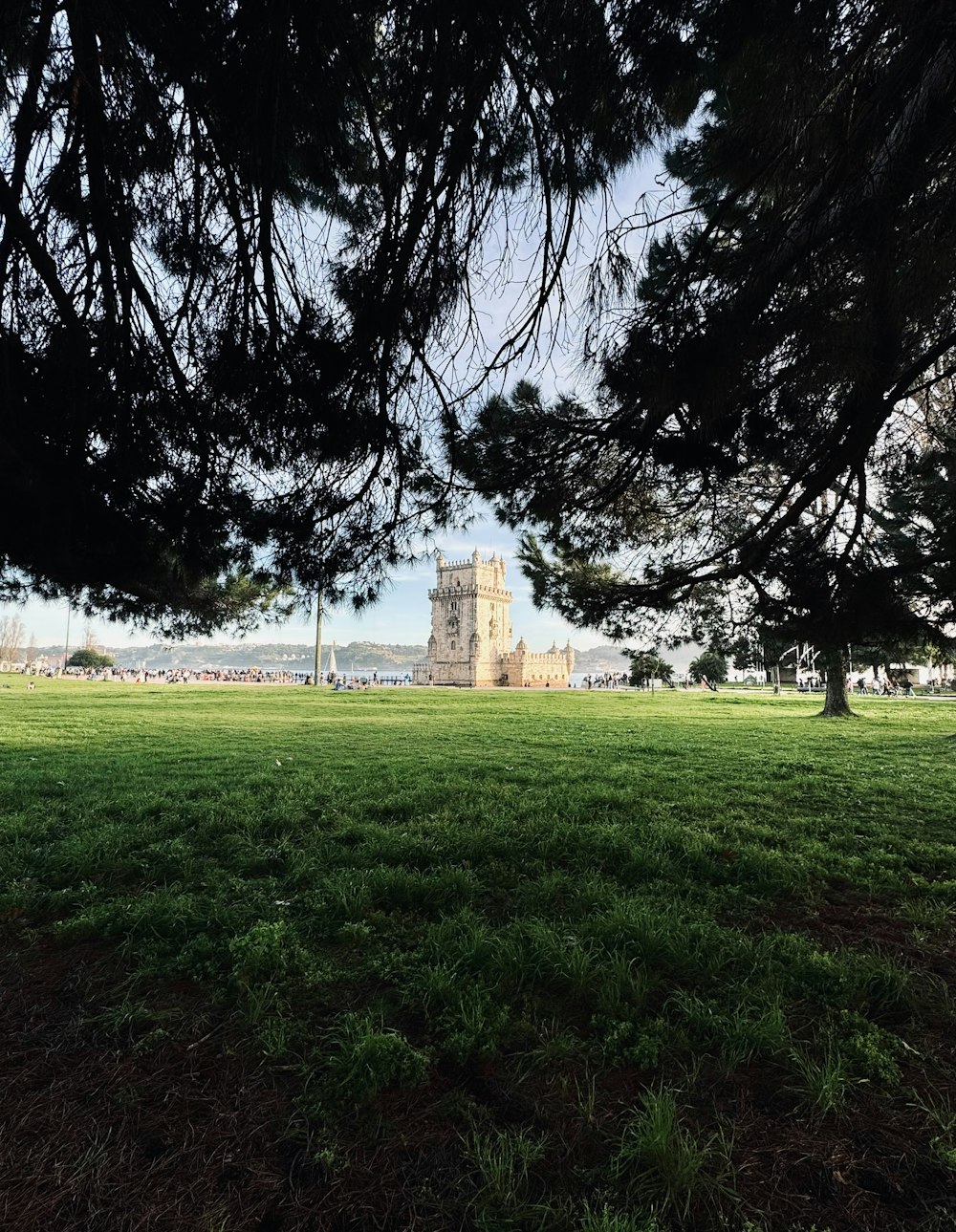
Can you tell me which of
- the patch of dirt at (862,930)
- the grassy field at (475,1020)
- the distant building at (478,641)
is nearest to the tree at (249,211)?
the grassy field at (475,1020)

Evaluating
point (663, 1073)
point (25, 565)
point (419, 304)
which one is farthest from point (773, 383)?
point (25, 565)

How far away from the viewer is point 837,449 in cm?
443

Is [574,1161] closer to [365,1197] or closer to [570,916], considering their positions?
[365,1197]

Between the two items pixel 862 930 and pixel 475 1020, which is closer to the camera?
pixel 475 1020

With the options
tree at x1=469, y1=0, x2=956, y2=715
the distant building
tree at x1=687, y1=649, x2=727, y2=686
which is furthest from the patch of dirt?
the distant building

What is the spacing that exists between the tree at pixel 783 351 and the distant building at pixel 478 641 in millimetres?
63228

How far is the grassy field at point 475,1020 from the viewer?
183 cm

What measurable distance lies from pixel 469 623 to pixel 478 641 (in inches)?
107

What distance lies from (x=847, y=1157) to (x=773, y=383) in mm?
3869

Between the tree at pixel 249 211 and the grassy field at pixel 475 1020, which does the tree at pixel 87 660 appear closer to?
the grassy field at pixel 475 1020

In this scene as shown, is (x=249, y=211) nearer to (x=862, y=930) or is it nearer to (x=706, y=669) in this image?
(x=862, y=930)

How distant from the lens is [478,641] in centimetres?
7138

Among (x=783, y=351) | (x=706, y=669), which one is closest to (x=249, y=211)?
(x=783, y=351)

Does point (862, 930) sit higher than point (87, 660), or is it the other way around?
point (87, 660)
